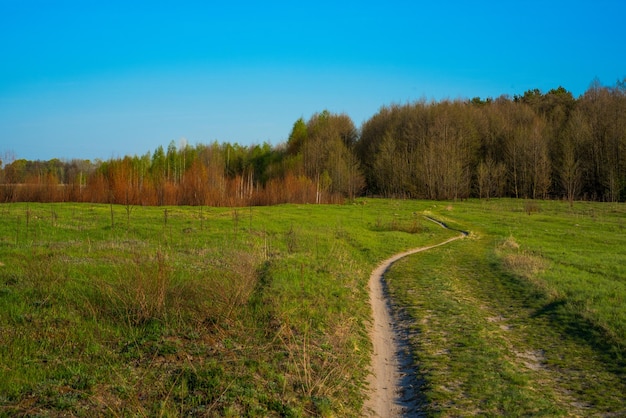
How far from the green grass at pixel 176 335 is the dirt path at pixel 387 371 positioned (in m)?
0.23

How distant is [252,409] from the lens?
6164 millimetres

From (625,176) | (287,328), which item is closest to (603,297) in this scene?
(287,328)

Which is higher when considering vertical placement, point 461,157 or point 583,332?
point 461,157

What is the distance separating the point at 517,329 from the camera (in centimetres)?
1075

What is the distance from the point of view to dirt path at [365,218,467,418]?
7035mm

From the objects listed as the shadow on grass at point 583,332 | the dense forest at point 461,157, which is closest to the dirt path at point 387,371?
the shadow on grass at point 583,332

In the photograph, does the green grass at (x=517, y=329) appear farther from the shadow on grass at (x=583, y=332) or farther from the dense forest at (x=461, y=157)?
the dense forest at (x=461, y=157)

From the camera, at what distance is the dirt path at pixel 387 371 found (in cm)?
704

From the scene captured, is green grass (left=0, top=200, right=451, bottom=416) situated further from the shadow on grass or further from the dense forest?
the dense forest

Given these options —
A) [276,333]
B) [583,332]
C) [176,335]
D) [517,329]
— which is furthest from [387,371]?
[583,332]

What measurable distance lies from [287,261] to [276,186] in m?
35.7

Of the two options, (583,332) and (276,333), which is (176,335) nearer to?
(276,333)

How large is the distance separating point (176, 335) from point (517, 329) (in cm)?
743

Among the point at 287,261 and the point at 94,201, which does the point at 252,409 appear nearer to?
the point at 287,261
